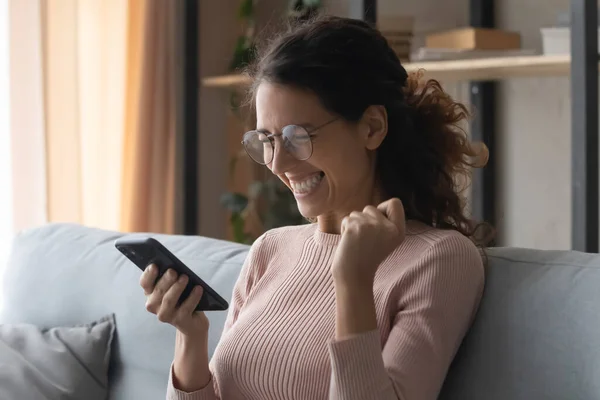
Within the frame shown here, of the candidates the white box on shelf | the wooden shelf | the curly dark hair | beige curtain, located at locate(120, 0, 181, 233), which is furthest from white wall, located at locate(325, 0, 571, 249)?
the curly dark hair

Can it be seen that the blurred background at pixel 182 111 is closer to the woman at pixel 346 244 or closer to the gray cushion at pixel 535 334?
the woman at pixel 346 244

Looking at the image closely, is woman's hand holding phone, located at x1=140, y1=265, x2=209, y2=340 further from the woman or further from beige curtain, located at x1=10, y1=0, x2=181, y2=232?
beige curtain, located at x1=10, y1=0, x2=181, y2=232

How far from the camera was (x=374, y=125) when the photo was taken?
4.30ft

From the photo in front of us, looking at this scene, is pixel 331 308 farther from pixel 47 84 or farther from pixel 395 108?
pixel 47 84

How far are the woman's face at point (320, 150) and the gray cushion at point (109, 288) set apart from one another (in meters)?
0.40


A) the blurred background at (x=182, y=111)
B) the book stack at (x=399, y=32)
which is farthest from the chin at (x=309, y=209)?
the book stack at (x=399, y=32)

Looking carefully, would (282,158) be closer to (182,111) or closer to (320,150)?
Result: (320,150)

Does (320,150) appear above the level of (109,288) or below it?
above

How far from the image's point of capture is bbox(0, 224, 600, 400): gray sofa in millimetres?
1128

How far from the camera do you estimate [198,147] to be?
3094 millimetres

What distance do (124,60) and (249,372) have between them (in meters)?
1.73

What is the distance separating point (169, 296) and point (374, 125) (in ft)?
1.26

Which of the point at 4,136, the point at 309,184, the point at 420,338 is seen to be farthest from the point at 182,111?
the point at 420,338

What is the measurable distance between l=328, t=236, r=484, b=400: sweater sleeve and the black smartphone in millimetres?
251
